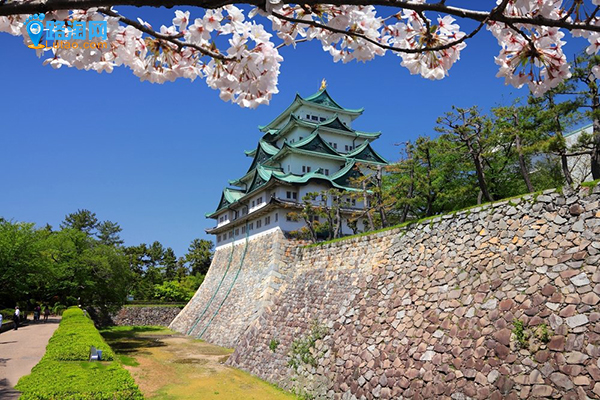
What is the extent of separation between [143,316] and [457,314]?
109 feet

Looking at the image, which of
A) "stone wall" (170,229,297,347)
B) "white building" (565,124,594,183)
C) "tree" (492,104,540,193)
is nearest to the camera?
"tree" (492,104,540,193)

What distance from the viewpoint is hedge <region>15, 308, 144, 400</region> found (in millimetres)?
6754

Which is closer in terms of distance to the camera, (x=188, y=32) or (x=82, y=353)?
(x=188, y=32)

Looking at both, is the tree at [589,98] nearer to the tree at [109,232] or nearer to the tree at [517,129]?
the tree at [517,129]

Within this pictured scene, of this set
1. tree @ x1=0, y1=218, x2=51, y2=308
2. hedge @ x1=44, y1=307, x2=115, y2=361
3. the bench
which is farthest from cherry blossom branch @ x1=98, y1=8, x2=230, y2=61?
tree @ x1=0, y1=218, x2=51, y2=308

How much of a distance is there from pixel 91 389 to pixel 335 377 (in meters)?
6.61

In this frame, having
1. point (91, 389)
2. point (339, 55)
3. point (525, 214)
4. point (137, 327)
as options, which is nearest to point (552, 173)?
point (525, 214)

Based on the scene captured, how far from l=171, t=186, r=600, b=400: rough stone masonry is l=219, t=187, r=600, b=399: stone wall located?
3cm

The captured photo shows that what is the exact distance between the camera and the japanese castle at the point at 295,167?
24406mm

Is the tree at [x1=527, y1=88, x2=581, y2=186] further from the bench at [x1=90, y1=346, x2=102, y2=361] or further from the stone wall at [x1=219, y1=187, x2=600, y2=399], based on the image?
the bench at [x1=90, y1=346, x2=102, y2=361]

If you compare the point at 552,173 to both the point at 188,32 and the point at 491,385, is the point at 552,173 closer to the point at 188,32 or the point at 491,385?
the point at 491,385

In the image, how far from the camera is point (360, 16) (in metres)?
2.57

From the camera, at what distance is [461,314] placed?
356 inches

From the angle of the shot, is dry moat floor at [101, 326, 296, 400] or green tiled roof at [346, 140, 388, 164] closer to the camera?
dry moat floor at [101, 326, 296, 400]
